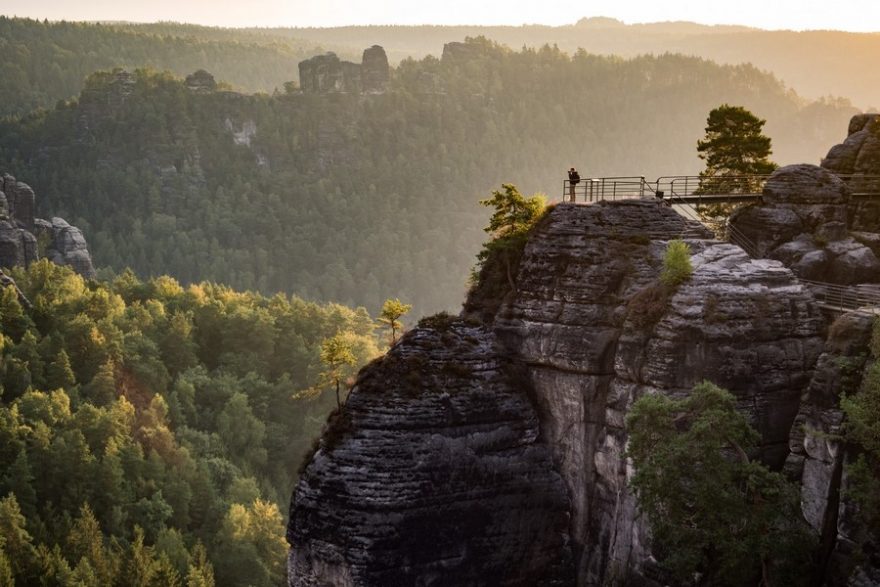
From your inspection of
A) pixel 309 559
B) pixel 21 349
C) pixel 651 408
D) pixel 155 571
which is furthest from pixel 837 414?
pixel 21 349

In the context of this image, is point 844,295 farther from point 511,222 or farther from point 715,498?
point 511,222

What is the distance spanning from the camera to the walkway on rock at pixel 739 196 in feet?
148

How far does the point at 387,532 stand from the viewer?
43.9 meters

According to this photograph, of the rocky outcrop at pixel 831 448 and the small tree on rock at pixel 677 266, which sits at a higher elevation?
the small tree on rock at pixel 677 266

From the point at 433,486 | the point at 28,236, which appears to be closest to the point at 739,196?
the point at 433,486

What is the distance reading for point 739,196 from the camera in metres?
54.1

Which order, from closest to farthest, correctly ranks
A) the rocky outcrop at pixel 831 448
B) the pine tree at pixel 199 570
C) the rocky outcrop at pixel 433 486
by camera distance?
the rocky outcrop at pixel 831 448 → the rocky outcrop at pixel 433 486 → the pine tree at pixel 199 570

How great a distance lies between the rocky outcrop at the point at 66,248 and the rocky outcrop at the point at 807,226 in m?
115

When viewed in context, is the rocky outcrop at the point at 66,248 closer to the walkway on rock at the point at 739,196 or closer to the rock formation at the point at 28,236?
the rock formation at the point at 28,236

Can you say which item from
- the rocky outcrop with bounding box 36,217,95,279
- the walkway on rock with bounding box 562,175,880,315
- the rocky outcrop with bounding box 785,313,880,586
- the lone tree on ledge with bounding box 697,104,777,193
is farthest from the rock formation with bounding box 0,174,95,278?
the rocky outcrop with bounding box 785,313,880,586

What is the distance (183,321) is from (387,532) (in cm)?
7762

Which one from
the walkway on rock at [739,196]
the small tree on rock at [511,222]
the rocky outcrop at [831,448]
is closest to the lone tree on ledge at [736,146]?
the walkway on rock at [739,196]

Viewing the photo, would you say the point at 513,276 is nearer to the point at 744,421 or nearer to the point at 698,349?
the point at 698,349

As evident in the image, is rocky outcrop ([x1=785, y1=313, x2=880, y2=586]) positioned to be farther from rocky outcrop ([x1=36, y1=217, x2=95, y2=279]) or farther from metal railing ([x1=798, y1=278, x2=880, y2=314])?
rocky outcrop ([x1=36, y1=217, x2=95, y2=279])
